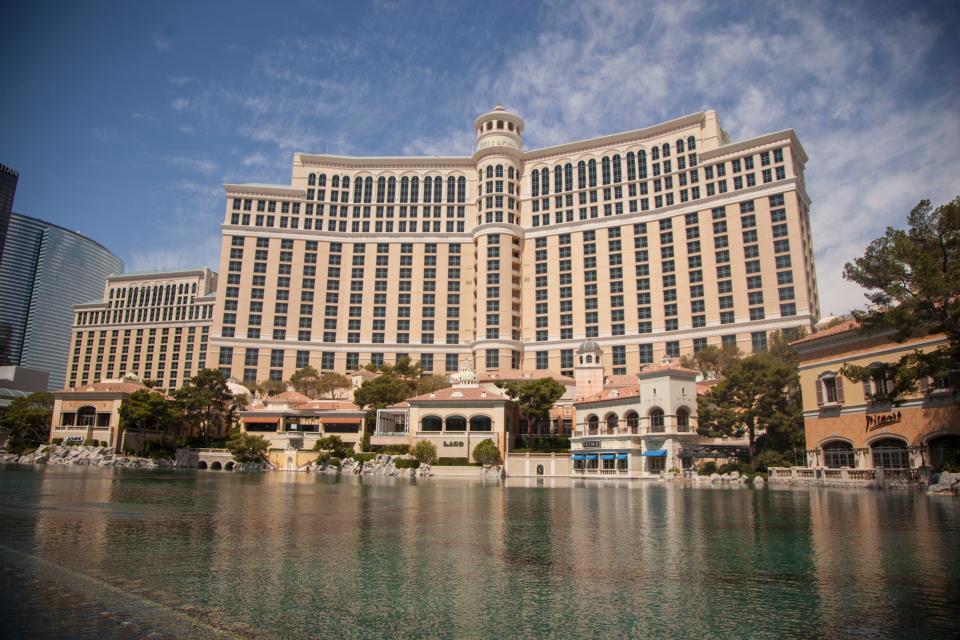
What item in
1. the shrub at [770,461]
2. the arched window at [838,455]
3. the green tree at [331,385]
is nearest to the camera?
the arched window at [838,455]

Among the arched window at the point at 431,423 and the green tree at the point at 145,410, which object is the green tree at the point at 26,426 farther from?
the arched window at the point at 431,423

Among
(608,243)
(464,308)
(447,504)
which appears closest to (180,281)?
(464,308)

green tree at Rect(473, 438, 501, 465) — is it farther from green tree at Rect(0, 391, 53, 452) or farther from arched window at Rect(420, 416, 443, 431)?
green tree at Rect(0, 391, 53, 452)

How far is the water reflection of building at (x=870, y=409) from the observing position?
38.8 m

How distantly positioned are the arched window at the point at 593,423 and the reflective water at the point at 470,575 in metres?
47.8

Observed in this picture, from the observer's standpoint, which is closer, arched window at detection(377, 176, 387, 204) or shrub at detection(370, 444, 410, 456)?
shrub at detection(370, 444, 410, 456)

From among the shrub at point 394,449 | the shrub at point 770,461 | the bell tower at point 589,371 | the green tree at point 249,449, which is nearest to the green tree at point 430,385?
the shrub at point 394,449

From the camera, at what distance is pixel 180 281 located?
164625mm

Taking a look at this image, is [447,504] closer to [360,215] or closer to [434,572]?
[434,572]

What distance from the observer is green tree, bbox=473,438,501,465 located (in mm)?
66625

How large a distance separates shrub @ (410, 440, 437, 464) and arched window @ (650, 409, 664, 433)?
878 inches

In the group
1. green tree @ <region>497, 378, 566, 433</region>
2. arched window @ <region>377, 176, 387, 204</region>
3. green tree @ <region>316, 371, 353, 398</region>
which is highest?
arched window @ <region>377, 176, 387, 204</region>

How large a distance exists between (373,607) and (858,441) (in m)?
43.8

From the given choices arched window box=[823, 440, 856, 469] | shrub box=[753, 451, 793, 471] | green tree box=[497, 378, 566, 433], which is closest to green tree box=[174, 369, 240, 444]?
green tree box=[497, 378, 566, 433]
